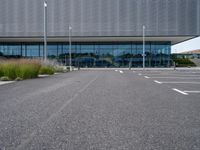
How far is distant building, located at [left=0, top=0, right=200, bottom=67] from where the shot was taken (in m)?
58.1

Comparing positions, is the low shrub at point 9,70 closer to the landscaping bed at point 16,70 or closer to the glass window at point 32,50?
the landscaping bed at point 16,70

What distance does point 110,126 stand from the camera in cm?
565

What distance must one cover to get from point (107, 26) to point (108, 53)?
23.3 ft

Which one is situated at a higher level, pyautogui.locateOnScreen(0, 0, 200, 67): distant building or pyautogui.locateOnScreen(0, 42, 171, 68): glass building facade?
pyautogui.locateOnScreen(0, 0, 200, 67): distant building

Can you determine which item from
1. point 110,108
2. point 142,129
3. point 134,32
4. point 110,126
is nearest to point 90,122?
point 110,126

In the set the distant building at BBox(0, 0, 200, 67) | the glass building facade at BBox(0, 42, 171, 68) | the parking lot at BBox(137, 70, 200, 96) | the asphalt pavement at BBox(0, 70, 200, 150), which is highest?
the distant building at BBox(0, 0, 200, 67)

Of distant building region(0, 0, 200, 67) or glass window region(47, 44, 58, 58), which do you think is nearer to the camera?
distant building region(0, 0, 200, 67)

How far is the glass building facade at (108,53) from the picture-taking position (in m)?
63.6

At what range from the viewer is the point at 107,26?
5919 centimetres

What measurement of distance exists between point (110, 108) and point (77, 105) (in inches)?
40.3

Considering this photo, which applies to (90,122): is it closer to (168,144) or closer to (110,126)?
(110,126)

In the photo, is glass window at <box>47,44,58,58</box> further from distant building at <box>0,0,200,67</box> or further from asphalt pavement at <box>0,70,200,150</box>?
asphalt pavement at <box>0,70,200,150</box>

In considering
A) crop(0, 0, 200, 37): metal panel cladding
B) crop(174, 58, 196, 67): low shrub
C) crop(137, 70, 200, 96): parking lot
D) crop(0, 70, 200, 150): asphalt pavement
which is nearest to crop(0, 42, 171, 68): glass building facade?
crop(174, 58, 196, 67): low shrub

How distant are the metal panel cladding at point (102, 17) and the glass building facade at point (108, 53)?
246 inches
